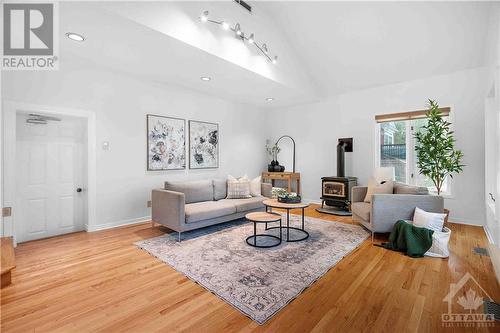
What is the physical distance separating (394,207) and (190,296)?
2.92 m

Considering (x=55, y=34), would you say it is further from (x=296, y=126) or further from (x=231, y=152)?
(x=296, y=126)

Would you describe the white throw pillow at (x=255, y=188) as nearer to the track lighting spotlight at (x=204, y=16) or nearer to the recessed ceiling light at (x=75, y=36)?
the track lighting spotlight at (x=204, y=16)

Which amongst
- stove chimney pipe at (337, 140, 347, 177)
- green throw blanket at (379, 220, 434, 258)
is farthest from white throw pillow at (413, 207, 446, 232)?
stove chimney pipe at (337, 140, 347, 177)

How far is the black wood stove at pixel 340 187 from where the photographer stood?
17.1 ft

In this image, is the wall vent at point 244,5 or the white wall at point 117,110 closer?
the white wall at point 117,110

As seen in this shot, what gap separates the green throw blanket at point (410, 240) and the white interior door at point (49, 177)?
4837mm

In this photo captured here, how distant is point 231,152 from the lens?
6.18m

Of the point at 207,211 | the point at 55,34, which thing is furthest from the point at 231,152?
the point at 55,34

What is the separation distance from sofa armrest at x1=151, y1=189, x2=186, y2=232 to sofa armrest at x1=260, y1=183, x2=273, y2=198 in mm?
1993

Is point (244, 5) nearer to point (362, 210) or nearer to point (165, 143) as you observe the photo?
point (165, 143)

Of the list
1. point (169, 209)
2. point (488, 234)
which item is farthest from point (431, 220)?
point (169, 209)

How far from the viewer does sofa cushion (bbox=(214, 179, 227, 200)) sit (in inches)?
186

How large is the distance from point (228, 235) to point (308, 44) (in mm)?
3853

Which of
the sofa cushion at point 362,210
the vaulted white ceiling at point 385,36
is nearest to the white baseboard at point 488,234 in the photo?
the sofa cushion at point 362,210
